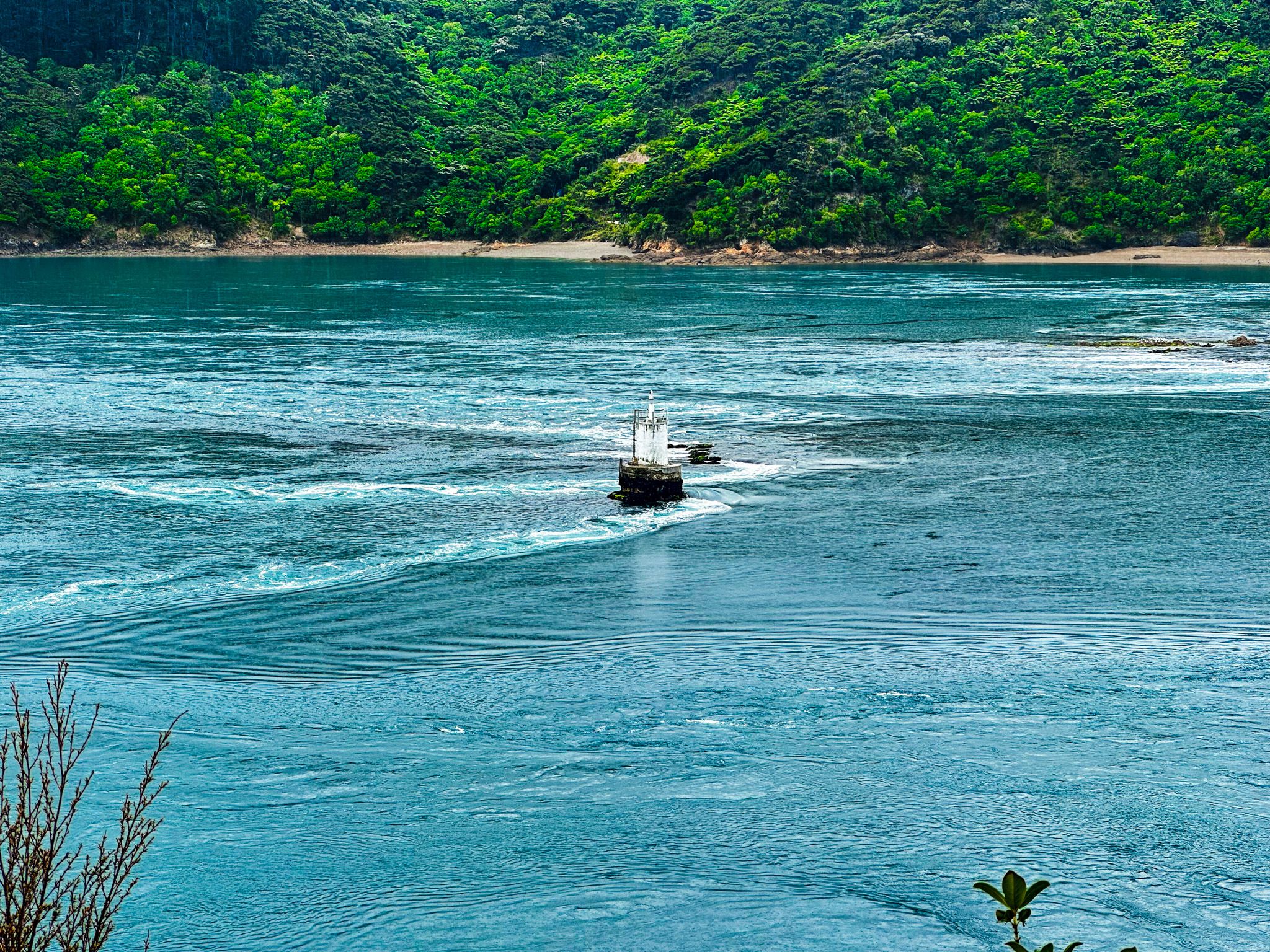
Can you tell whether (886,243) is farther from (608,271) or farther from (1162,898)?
(1162,898)

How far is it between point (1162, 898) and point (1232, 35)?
19710cm

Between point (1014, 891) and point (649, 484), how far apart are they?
2803 cm

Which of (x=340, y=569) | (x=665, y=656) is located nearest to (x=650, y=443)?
(x=340, y=569)

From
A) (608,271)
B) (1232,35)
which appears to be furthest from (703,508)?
(1232,35)

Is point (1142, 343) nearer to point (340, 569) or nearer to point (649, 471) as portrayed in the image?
point (649, 471)

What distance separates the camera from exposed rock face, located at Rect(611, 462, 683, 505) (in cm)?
3469

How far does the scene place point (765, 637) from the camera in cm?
2452

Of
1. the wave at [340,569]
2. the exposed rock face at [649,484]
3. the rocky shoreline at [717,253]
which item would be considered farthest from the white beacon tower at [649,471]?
the rocky shoreline at [717,253]

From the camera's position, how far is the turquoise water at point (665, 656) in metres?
16.0

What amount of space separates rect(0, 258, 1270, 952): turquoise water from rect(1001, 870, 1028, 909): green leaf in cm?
850

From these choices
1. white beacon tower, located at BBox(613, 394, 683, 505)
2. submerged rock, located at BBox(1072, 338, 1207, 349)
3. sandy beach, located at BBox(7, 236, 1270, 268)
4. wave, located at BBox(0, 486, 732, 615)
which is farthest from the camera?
sandy beach, located at BBox(7, 236, 1270, 268)

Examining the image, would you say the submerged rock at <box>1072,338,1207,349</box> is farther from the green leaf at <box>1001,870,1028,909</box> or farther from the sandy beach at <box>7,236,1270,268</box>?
the sandy beach at <box>7,236,1270,268</box>

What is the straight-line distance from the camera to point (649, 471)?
114 feet

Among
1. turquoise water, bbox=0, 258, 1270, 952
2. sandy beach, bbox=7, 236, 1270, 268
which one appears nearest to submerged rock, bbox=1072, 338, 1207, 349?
turquoise water, bbox=0, 258, 1270, 952
